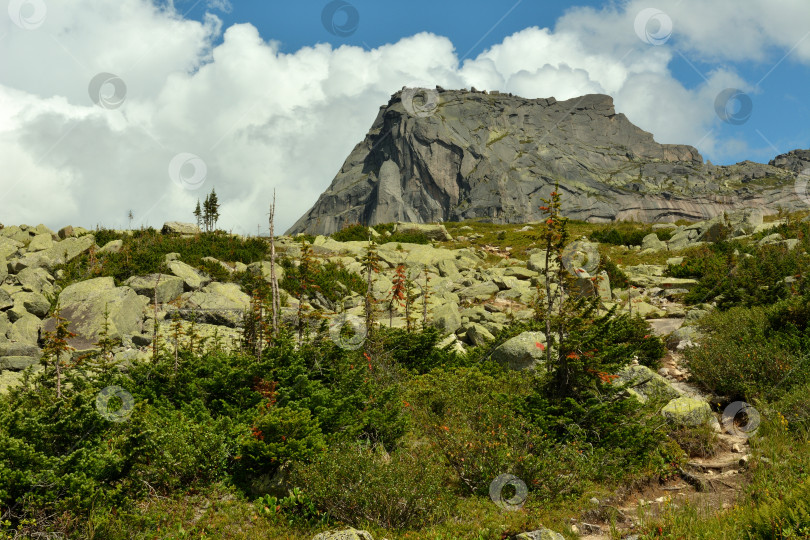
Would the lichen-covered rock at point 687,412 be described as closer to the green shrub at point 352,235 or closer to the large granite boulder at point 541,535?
the large granite boulder at point 541,535

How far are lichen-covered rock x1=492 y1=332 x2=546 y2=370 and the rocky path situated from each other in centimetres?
447

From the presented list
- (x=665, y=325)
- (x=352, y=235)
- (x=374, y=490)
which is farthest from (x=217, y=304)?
(x=352, y=235)

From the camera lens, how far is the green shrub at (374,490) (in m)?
6.35

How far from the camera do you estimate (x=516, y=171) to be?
461 feet

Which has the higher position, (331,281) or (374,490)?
(331,281)

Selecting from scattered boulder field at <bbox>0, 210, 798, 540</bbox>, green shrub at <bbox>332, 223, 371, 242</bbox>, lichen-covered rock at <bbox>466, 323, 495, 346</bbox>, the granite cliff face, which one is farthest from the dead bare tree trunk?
the granite cliff face

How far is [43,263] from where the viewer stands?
22172 mm

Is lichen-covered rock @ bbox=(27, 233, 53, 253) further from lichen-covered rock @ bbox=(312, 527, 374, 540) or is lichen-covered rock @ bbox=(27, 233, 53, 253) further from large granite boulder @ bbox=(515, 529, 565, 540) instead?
large granite boulder @ bbox=(515, 529, 565, 540)

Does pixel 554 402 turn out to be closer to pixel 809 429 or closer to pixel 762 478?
pixel 762 478

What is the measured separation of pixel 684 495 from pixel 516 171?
458ft

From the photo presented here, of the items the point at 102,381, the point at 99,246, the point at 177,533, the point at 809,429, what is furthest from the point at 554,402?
the point at 99,246

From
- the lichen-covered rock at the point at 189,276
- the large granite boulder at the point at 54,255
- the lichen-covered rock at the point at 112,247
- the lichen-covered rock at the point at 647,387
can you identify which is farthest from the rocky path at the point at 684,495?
the lichen-covered rock at the point at 112,247

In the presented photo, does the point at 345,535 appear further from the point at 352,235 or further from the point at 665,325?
the point at 352,235

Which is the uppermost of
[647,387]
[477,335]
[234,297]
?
[234,297]
